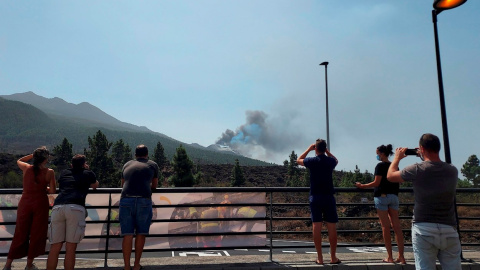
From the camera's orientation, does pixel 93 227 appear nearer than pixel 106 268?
No

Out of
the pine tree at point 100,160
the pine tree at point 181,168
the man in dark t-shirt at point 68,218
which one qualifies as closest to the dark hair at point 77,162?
the man in dark t-shirt at point 68,218

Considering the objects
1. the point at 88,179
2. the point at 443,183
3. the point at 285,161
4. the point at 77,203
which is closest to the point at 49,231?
the point at 77,203

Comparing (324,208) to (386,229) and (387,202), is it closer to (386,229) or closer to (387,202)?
(387,202)

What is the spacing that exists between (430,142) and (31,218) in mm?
5810

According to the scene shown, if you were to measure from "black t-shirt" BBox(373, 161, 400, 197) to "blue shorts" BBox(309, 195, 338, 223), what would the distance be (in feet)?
2.94

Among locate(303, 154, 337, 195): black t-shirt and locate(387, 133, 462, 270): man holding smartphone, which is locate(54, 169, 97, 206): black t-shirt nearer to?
locate(303, 154, 337, 195): black t-shirt

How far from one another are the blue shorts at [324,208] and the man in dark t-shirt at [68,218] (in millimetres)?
3737

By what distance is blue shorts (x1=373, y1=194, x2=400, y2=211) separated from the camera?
20.3 ft

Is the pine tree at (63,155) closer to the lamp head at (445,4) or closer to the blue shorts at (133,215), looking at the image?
the blue shorts at (133,215)

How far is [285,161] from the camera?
97250mm

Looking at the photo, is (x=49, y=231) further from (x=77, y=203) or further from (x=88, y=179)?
(x=88, y=179)

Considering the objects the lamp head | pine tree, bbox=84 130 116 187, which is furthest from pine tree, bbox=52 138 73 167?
the lamp head

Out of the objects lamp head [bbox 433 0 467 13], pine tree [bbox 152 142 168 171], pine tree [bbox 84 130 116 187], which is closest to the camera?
lamp head [bbox 433 0 467 13]

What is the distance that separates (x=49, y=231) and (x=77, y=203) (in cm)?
56
